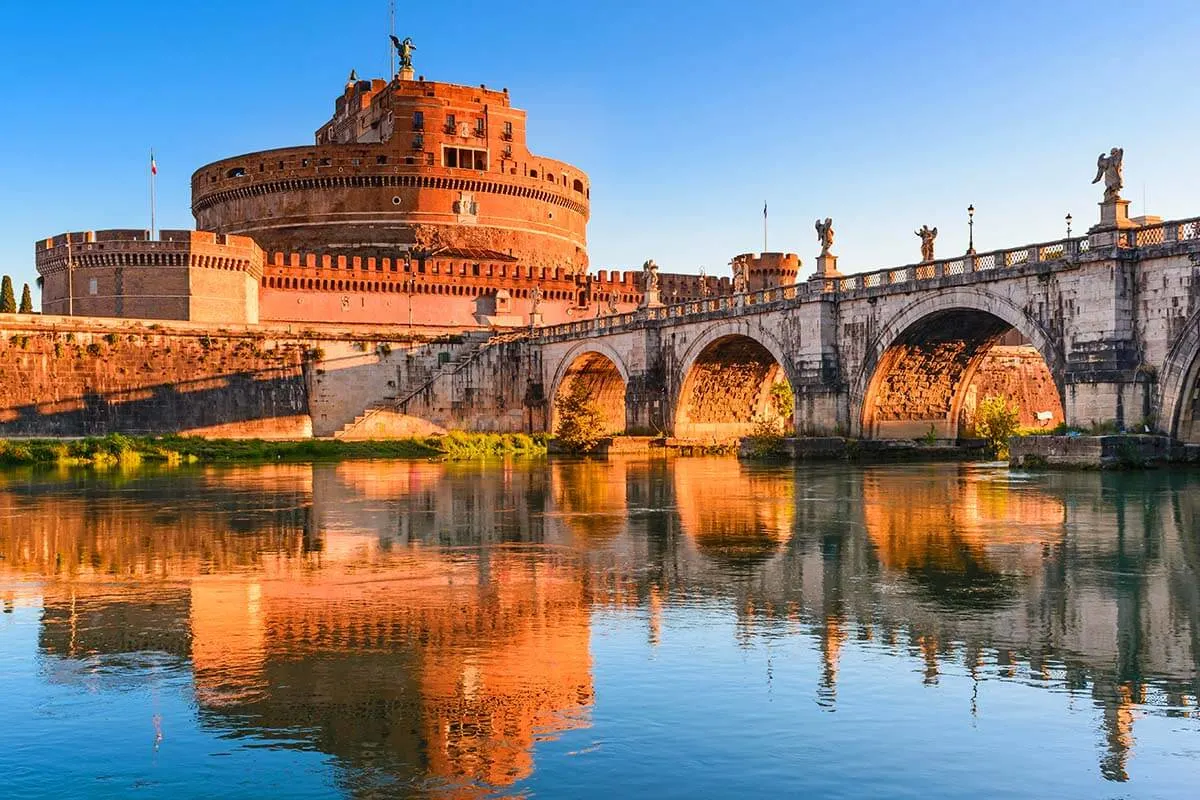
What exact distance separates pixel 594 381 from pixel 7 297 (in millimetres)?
37461

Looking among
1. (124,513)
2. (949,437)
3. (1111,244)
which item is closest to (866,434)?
(949,437)

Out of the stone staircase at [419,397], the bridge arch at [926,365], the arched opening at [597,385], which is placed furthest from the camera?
the arched opening at [597,385]

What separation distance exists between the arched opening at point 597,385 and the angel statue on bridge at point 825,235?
17847 millimetres

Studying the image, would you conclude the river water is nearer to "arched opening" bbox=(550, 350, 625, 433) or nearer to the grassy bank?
the grassy bank

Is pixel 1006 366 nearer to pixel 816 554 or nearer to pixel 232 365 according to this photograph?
pixel 232 365

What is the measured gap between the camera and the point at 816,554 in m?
14.0

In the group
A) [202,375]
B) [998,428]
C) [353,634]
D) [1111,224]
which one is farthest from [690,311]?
[353,634]

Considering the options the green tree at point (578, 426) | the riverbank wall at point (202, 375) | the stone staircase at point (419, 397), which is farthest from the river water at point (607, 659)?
the stone staircase at point (419, 397)

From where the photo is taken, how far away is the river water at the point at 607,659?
6.16 metres

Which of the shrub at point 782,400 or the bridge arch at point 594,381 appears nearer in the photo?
the shrub at point 782,400

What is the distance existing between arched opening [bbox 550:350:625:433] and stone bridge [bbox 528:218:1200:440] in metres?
0.10

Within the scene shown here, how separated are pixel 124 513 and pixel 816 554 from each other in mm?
12204

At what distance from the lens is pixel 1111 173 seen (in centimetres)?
2772

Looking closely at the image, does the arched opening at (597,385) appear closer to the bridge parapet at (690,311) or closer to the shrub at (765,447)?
the bridge parapet at (690,311)
